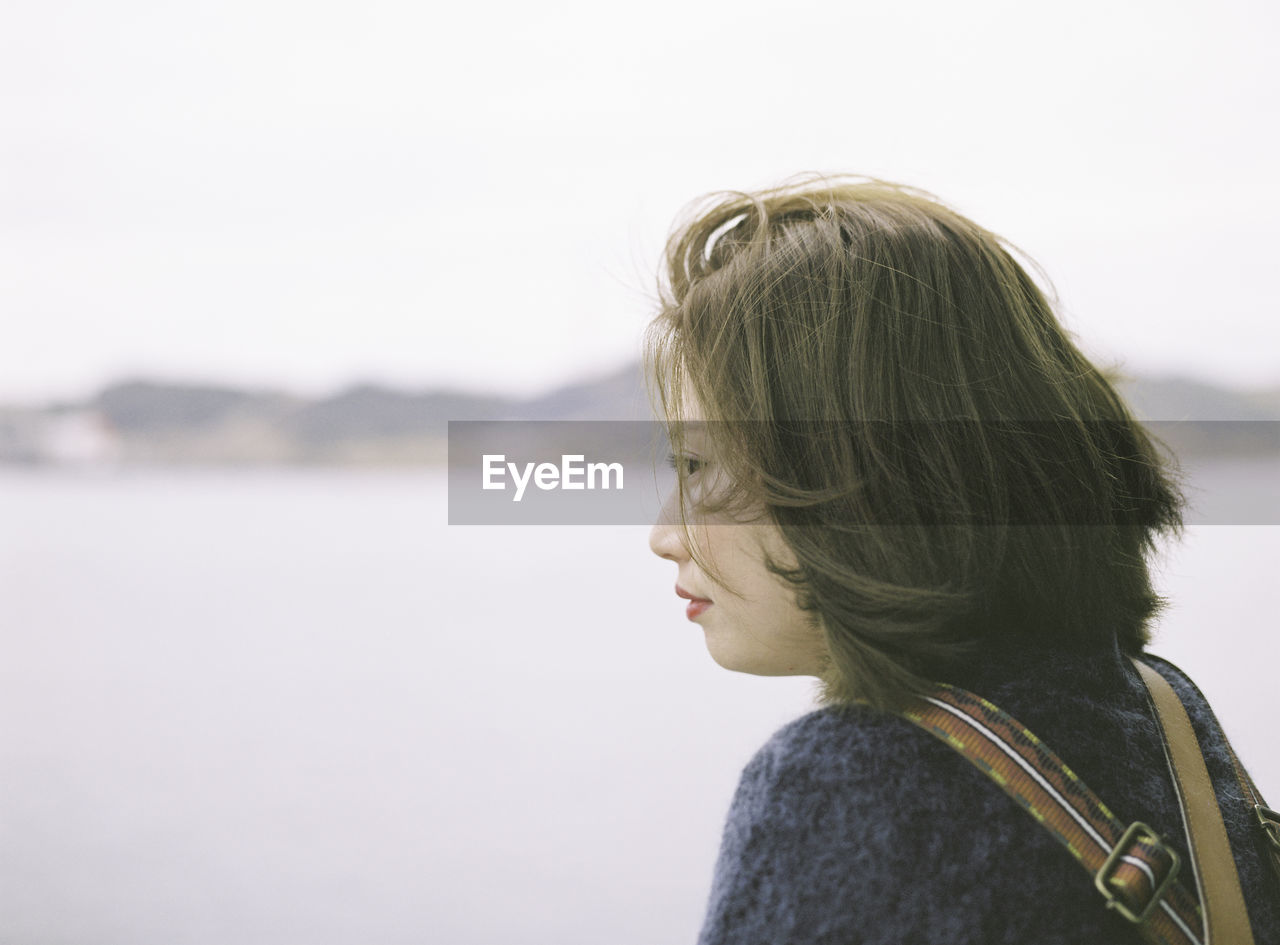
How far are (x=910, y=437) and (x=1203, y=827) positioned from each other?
224mm

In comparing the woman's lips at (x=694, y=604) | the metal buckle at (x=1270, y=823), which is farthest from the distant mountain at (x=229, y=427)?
the metal buckle at (x=1270, y=823)

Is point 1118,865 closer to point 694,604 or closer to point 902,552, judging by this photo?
point 902,552

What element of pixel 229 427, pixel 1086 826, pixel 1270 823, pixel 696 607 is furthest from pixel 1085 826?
pixel 229 427

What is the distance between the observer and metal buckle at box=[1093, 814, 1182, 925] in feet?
1.32

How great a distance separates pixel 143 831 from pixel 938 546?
1792 mm

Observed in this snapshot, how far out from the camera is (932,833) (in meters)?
0.43

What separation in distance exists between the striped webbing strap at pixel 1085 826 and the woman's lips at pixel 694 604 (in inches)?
7.4

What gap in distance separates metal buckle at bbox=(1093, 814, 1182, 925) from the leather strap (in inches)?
1.2

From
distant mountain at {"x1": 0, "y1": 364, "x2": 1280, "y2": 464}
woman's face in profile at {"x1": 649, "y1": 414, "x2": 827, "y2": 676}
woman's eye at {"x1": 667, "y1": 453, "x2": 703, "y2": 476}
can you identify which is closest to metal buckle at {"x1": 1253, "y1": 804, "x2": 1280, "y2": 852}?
woman's face in profile at {"x1": 649, "y1": 414, "x2": 827, "y2": 676}

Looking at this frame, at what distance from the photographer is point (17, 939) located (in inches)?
62.3

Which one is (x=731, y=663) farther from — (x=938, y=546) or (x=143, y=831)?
(x=143, y=831)

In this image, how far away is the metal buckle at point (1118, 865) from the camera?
40 cm

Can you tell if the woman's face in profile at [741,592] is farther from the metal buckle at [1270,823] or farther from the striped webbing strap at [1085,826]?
the metal buckle at [1270,823]

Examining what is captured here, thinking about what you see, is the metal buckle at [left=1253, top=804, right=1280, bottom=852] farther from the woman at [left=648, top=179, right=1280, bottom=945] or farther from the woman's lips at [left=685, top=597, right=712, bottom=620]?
the woman's lips at [left=685, top=597, right=712, bottom=620]
